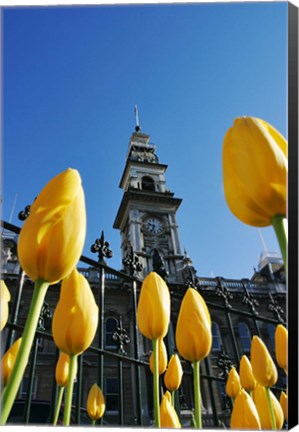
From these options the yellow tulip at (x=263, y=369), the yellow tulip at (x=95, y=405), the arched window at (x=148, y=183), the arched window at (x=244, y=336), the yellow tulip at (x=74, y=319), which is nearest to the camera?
the yellow tulip at (x=74, y=319)

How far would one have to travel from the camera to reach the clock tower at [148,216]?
14719 millimetres

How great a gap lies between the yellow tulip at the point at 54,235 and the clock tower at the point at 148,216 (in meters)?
13.7

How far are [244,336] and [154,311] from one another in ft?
47.5

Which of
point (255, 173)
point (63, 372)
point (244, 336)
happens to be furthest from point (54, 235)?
point (244, 336)

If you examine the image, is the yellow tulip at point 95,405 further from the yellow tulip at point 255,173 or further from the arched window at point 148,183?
the arched window at point 148,183

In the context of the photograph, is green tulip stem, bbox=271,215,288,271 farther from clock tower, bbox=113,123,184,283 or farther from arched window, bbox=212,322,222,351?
clock tower, bbox=113,123,184,283

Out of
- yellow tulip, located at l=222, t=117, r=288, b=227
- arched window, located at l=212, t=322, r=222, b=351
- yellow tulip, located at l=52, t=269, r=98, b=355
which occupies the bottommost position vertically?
yellow tulip, located at l=52, t=269, r=98, b=355

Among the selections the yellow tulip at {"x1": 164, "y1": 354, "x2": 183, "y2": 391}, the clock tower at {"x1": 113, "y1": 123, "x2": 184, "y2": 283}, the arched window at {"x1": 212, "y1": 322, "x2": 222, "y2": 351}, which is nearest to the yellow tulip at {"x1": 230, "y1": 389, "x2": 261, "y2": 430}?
the yellow tulip at {"x1": 164, "y1": 354, "x2": 183, "y2": 391}

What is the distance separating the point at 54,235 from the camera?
47cm

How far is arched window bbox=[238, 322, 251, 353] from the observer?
13558 mm

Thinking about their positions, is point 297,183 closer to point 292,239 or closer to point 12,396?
point 292,239

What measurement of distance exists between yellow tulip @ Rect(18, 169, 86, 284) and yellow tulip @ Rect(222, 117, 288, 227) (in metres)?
0.21

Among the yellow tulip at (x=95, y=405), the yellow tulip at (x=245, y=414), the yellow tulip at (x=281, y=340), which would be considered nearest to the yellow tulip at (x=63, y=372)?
the yellow tulip at (x=95, y=405)

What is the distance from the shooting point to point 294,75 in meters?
1.32
